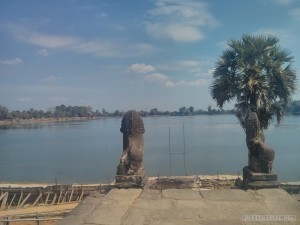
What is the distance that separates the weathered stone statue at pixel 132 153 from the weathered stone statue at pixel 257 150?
189 cm

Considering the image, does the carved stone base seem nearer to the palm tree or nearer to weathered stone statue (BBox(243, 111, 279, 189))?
weathered stone statue (BBox(243, 111, 279, 189))

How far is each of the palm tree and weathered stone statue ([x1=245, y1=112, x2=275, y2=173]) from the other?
7.84m

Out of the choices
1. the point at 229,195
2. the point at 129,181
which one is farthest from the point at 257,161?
the point at 129,181

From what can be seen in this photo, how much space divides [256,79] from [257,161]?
29.2 feet

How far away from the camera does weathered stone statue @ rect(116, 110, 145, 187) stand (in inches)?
228

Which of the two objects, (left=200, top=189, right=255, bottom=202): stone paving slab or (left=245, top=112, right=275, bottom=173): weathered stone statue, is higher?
(left=245, top=112, right=275, bottom=173): weathered stone statue

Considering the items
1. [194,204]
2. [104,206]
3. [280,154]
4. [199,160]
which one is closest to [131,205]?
[104,206]

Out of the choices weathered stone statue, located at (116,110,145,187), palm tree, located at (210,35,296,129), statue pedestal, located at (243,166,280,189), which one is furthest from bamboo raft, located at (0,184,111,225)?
statue pedestal, located at (243,166,280,189)

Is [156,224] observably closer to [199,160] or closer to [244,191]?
[244,191]

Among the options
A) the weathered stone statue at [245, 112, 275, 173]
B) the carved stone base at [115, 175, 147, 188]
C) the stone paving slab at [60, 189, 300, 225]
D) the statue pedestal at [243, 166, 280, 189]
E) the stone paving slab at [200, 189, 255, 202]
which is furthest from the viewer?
the carved stone base at [115, 175, 147, 188]

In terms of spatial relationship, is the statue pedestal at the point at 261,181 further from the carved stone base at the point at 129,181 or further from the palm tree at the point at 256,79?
the palm tree at the point at 256,79

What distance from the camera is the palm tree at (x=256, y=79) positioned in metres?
13.9

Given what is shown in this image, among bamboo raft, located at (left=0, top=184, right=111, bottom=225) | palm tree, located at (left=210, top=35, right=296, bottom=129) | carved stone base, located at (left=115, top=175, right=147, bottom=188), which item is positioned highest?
→ palm tree, located at (left=210, top=35, right=296, bottom=129)

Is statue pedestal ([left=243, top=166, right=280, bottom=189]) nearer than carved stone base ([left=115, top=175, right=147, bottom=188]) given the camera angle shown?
Yes
